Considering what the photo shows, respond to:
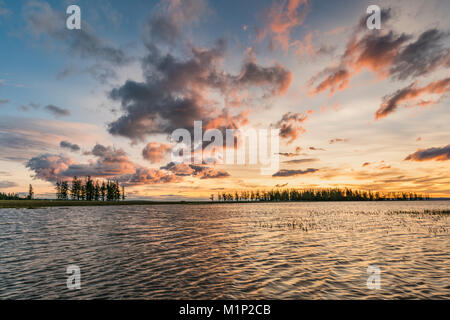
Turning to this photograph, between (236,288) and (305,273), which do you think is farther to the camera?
(305,273)

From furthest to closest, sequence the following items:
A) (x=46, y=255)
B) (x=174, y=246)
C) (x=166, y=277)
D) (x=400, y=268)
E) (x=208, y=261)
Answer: (x=174, y=246) < (x=46, y=255) < (x=208, y=261) < (x=400, y=268) < (x=166, y=277)

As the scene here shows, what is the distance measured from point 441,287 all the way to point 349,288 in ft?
19.8

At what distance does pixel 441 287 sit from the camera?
15531 millimetres

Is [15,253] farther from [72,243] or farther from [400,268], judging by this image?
[400,268]
